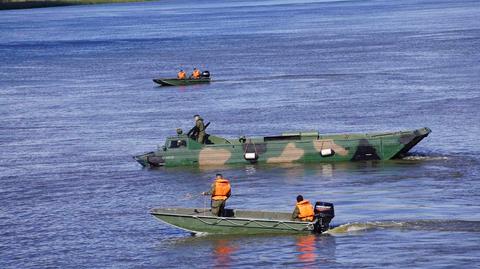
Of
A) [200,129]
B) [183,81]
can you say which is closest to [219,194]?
[200,129]

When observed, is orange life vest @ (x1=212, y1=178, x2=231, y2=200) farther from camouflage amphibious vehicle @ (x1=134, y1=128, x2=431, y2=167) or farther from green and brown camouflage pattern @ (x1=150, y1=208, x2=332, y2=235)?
camouflage amphibious vehicle @ (x1=134, y1=128, x2=431, y2=167)

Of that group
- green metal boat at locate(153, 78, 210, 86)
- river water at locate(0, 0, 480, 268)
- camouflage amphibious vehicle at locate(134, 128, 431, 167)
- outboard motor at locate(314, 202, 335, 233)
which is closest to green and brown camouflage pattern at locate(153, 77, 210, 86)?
green metal boat at locate(153, 78, 210, 86)

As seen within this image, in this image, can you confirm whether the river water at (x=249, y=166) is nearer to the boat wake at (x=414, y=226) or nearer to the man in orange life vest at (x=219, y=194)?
the boat wake at (x=414, y=226)

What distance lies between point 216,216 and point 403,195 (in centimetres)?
1058

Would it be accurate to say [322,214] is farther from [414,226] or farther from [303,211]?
[414,226]

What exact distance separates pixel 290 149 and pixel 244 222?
49.5 feet

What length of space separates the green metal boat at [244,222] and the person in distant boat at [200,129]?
44.6ft

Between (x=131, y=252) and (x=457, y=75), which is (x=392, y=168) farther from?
(x=457, y=75)

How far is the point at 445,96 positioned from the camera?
7981 centimetres

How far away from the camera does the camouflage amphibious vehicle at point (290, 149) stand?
5553 centimetres

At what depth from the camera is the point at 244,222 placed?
136 ft

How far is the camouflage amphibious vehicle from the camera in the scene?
55.5m

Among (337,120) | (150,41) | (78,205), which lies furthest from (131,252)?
(150,41)

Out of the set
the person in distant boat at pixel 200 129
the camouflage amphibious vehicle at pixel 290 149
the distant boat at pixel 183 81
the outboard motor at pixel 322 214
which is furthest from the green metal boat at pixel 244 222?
the distant boat at pixel 183 81
